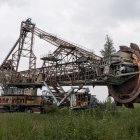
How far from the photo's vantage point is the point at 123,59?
52.7 feet

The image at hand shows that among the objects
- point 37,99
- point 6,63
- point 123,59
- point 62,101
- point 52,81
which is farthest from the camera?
point 6,63

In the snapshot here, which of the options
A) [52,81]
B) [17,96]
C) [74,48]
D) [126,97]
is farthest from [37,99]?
[126,97]

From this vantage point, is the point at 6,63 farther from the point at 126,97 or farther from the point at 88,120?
the point at 88,120

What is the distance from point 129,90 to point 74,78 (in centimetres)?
547

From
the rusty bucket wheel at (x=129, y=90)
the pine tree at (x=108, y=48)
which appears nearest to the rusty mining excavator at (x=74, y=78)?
the rusty bucket wheel at (x=129, y=90)

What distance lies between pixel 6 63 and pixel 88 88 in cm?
1901

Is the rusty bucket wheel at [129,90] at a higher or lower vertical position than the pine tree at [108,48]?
lower

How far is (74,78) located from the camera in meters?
18.9

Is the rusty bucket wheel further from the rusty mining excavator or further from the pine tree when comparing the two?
the pine tree

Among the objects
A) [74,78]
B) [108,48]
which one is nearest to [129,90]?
[74,78]

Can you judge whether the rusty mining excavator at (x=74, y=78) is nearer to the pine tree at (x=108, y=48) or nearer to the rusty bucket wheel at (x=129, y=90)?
the rusty bucket wheel at (x=129, y=90)

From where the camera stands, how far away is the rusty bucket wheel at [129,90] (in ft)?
53.2

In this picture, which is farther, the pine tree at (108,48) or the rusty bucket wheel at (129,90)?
the pine tree at (108,48)

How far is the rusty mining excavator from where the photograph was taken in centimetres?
1659
